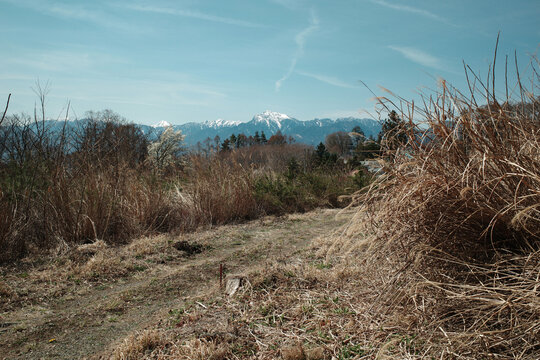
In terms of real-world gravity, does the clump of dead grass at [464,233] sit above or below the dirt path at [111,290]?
above

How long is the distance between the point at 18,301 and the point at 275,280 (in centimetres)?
246

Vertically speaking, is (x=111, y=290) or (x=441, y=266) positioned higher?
(x=441, y=266)

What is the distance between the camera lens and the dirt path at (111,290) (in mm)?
2582

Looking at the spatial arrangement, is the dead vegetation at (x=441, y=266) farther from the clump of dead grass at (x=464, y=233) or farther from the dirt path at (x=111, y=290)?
the dirt path at (x=111, y=290)

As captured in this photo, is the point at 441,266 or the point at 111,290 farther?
the point at 111,290

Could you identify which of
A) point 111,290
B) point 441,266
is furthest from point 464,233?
point 111,290

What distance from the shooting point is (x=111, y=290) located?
11.8ft

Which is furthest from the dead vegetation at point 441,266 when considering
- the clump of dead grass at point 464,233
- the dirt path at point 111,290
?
the dirt path at point 111,290

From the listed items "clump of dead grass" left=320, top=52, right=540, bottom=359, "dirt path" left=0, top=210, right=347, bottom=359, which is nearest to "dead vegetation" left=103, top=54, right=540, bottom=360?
"clump of dead grass" left=320, top=52, right=540, bottom=359

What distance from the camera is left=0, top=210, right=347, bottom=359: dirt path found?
2.58 metres

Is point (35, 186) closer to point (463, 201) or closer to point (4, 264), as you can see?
point (4, 264)

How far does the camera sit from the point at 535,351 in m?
1.45

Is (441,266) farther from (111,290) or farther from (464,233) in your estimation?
(111,290)

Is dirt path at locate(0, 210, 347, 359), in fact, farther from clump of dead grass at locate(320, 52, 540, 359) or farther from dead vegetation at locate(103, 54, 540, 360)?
clump of dead grass at locate(320, 52, 540, 359)
